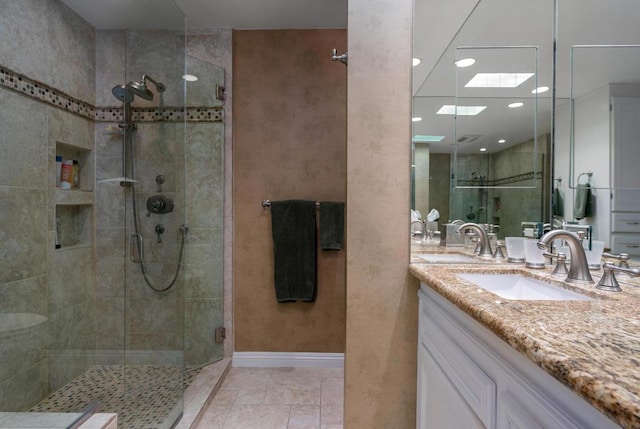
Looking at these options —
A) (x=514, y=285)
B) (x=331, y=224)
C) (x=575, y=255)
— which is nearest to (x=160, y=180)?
(x=331, y=224)

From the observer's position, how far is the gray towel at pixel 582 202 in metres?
1.09

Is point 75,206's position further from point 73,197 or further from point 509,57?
point 509,57

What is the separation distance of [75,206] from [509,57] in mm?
2240

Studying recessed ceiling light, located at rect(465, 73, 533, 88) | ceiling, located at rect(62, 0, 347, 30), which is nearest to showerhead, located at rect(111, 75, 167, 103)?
ceiling, located at rect(62, 0, 347, 30)

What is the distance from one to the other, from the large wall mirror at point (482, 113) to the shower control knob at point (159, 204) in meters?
1.45

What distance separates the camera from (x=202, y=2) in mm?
1919

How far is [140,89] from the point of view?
1.69 m

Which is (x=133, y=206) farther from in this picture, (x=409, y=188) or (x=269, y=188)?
(x=409, y=188)

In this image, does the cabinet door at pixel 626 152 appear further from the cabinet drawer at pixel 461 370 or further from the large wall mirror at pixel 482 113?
the cabinet drawer at pixel 461 370

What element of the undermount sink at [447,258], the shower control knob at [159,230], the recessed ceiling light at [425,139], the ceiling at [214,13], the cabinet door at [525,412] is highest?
the ceiling at [214,13]

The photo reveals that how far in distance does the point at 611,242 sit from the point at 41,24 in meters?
2.57

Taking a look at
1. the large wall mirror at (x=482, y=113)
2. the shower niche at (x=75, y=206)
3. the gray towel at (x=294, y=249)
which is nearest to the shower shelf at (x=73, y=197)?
the shower niche at (x=75, y=206)

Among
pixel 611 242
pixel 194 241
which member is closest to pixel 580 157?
pixel 611 242

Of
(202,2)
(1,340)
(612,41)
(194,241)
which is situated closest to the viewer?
(612,41)
